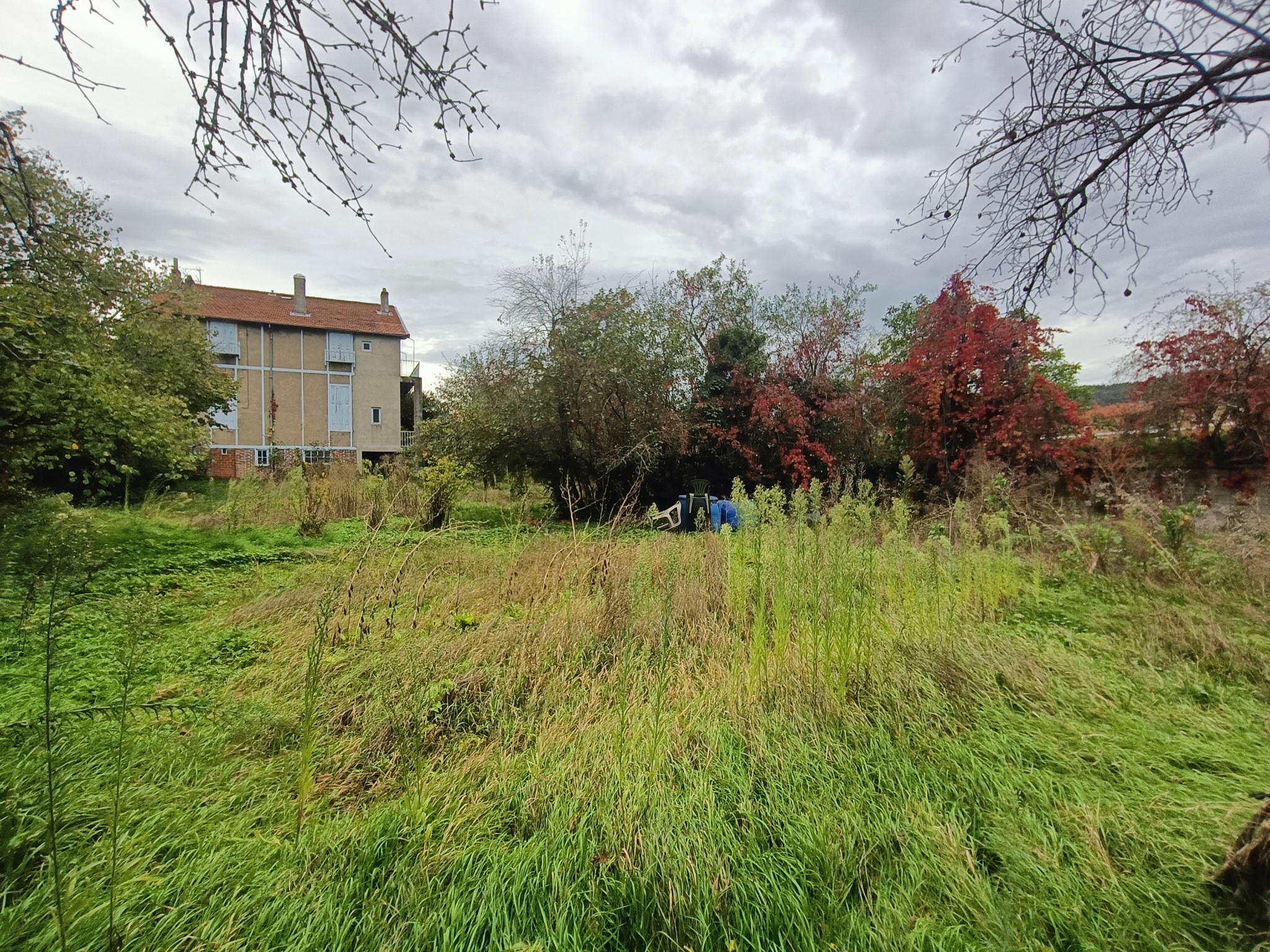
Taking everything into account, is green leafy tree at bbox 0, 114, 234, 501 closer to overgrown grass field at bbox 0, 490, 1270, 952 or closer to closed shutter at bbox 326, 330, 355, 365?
overgrown grass field at bbox 0, 490, 1270, 952

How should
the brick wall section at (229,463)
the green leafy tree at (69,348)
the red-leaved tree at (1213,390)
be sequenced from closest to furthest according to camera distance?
1. the green leafy tree at (69,348)
2. the red-leaved tree at (1213,390)
3. the brick wall section at (229,463)

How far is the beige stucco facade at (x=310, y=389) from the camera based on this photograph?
80.3ft

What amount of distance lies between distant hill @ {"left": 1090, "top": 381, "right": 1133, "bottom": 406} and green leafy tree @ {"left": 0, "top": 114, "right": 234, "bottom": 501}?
14.1 m

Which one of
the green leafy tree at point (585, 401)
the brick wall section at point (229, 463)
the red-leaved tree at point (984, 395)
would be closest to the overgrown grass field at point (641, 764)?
the red-leaved tree at point (984, 395)

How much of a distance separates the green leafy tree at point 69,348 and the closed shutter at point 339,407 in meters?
13.8

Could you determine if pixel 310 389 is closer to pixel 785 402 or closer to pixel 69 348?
pixel 69 348

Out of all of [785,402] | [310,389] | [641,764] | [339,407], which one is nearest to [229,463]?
[310,389]

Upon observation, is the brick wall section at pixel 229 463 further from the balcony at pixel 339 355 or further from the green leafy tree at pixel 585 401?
the green leafy tree at pixel 585 401

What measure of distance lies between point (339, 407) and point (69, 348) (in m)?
22.2

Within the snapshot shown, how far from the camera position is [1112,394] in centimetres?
1075

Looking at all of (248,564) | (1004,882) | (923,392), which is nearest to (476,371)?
Result: (248,564)

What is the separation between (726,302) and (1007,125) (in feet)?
32.7

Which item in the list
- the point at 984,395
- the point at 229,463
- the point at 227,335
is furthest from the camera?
the point at 227,335

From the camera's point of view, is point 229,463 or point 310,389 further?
point 310,389
